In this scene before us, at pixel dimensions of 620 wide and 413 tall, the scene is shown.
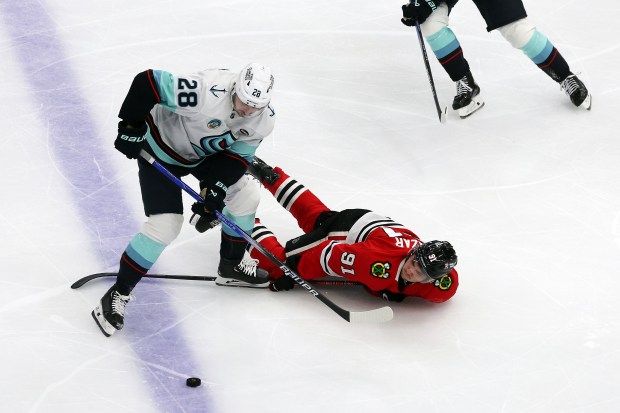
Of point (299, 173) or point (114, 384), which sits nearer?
point (114, 384)

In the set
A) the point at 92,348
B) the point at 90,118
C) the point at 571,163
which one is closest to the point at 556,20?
the point at 571,163

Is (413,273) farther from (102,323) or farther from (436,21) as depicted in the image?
(436,21)

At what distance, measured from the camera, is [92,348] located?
3984mm

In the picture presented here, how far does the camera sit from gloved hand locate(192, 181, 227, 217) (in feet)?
13.3

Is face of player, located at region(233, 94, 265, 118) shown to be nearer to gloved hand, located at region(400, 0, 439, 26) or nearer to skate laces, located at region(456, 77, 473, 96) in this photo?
gloved hand, located at region(400, 0, 439, 26)

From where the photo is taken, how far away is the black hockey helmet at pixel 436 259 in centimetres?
404

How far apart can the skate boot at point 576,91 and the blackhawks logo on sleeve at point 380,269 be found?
2.04 metres

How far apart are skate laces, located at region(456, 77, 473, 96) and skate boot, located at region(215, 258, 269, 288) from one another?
1809mm

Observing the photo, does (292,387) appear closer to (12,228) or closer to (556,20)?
(12,228)

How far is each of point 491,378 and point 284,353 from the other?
2.57 ft

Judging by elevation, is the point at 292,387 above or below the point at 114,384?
below

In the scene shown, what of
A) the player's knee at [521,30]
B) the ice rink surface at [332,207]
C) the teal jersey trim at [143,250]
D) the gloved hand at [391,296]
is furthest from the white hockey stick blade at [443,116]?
the teal jersey trim at [143,250]

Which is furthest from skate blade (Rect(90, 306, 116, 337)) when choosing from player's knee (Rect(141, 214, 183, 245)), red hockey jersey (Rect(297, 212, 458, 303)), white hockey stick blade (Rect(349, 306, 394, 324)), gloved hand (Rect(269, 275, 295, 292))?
white hockey stick blade (Rect(349, 306, 394, 324))

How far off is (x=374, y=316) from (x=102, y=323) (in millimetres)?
1042
